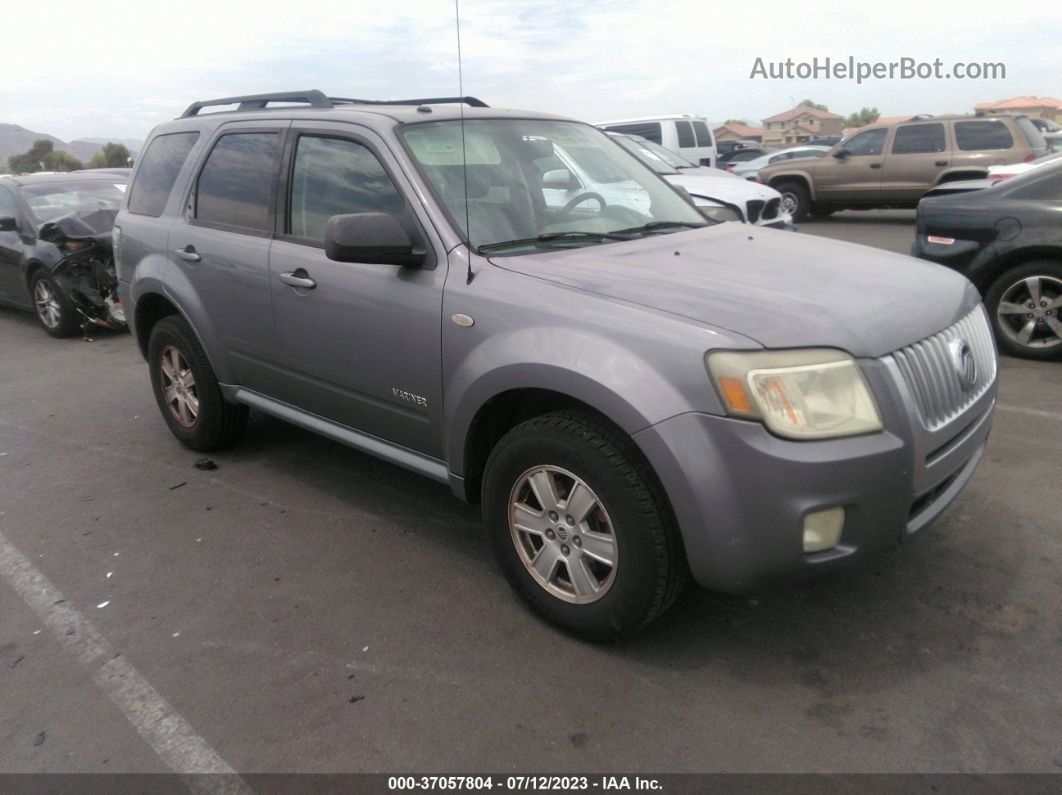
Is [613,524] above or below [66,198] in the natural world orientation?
below

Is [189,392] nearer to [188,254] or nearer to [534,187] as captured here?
[188,254]

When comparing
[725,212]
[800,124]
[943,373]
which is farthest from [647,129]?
[800,124]

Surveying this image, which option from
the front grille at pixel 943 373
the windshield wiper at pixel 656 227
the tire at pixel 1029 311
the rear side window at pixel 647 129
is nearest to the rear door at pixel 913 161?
the rear side window at pixel 647 129

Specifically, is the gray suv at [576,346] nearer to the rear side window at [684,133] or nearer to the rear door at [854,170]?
the rear door at [854,170]

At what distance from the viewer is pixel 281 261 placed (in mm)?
3881

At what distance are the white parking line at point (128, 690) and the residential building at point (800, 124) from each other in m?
87.6

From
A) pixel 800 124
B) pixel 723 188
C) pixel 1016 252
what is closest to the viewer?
pixel 1016 252

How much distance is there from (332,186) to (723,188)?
6.42m

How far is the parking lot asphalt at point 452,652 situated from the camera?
2510 millimetres

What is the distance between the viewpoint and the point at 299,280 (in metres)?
3.75

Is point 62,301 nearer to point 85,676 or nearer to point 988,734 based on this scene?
point 85,676

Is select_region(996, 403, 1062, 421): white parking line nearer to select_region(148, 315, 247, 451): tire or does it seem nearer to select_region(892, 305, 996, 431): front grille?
select_region(892, 305, 996, 431): front grille

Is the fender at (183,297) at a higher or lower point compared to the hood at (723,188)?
lower

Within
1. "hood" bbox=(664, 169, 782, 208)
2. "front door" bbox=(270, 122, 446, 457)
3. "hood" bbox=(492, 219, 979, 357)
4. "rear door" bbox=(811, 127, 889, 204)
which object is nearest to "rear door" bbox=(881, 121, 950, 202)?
"rear door" bbox=(811, 127, 889, 204)
